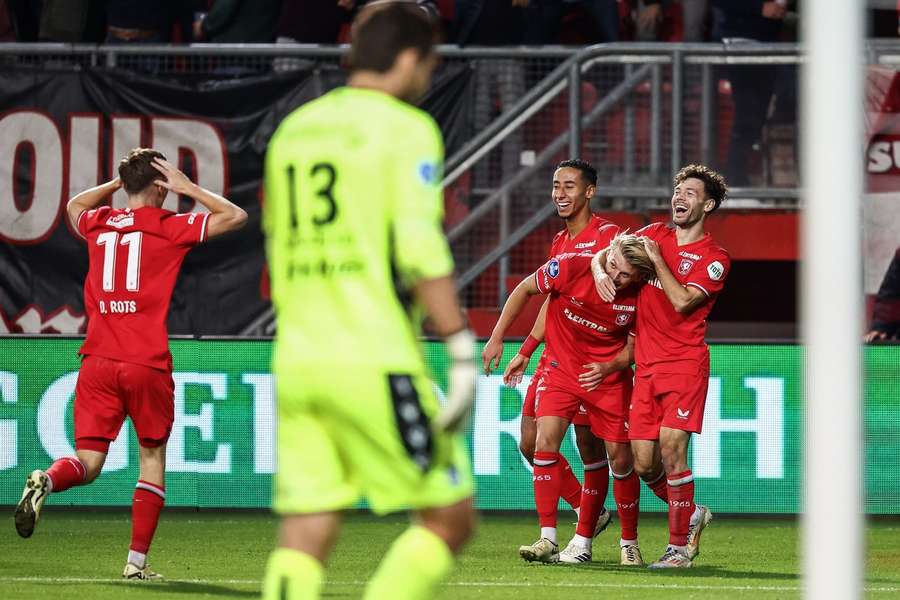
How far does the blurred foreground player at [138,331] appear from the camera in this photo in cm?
834

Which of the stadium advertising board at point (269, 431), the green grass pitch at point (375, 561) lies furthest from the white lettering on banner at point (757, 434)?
the green grass pitch at point (375, 561)

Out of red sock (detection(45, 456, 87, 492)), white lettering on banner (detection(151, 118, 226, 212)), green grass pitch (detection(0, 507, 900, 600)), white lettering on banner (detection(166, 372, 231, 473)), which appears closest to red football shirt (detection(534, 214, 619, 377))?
green grass pitch (detection(0, 507, 900, 600))

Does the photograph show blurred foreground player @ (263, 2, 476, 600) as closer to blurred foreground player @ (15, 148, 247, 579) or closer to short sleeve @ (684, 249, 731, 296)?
blurred foreground player @ (15, 148, 247, 579)

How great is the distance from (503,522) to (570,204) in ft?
10.3

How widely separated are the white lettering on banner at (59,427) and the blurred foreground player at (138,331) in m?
3.57

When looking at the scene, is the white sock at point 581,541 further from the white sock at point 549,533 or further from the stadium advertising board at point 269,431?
the stadium advertising board at point 269,431

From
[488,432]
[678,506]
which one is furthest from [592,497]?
[488,432]

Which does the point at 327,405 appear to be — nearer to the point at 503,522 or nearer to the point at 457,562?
the point at 457,562

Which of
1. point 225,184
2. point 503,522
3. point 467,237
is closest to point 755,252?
point 467,237

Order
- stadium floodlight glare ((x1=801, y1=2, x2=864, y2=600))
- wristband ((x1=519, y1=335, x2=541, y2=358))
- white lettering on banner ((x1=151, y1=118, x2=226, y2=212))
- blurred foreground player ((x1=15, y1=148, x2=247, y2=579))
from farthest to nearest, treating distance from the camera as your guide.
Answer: white lettering on banner ((x1=151, y1=118, x2=226, y2=212)) → wristband ((x1=519, y1=335, x2=541, y2=358)) → blurred foreground player ((x1=15, y1=148, x2=247, y2=579)) → stadium floodlight glare ((x1=801, y1=2, x2=864, y2=600))

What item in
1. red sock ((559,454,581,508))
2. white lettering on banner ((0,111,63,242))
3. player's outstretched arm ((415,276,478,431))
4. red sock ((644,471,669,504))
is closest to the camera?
player's outstretched arm ((415,276,478,431))

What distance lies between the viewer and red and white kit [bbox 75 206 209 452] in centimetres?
838

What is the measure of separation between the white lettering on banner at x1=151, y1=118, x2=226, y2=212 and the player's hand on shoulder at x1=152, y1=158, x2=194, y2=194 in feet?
16.8

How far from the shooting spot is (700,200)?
363 inches
